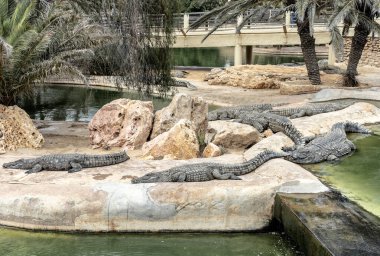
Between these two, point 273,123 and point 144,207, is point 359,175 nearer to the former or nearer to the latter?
point 273,123

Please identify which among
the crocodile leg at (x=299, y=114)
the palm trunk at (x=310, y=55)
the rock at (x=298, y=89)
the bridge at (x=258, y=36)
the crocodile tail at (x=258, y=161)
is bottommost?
the crocodile tail at (x=258, y=161)

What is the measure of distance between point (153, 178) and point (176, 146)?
1.52 m

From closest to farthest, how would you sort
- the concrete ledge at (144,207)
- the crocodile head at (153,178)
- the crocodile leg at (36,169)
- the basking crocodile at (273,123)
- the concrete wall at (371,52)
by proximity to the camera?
the concrete ledge at (144,207)
the crocodile head at (153,178)
the crocodile leg at (36,169)
the basking crocodile at (273,123)
the concrete wall at (371,52)

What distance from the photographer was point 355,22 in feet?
47.6

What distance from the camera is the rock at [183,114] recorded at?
8812 mm

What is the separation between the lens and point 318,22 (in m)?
25.3

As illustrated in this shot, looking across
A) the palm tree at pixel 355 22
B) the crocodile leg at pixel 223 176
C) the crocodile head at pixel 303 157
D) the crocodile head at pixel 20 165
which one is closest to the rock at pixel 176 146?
the crocodile leg at pixel 223 176

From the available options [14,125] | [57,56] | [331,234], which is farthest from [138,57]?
[331,234]

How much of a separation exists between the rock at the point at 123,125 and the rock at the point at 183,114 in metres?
0.26

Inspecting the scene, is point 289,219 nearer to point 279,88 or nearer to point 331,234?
point 331,234

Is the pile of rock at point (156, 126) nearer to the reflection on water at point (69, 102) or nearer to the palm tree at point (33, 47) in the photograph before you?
the palm tree at point (33, 47)

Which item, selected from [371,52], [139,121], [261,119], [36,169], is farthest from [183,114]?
[371,52]

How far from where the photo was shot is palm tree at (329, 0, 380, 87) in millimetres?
14234

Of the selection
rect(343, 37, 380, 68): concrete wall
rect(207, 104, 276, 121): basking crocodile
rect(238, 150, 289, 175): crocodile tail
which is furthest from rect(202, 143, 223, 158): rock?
rect(343, 37, 380, 68): concrete wall
